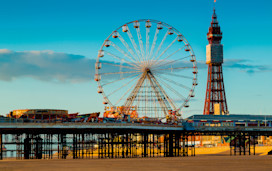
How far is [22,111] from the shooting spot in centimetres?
9031

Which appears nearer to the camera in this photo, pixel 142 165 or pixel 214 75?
pixel 142 165

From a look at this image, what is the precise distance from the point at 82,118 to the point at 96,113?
4.61 meters

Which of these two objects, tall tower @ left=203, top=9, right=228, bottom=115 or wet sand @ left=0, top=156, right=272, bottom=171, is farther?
tall tower @ left=203, top=9, right=228, bottom=115

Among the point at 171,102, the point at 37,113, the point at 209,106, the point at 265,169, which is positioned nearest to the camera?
the point at 265,169

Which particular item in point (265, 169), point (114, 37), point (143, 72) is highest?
point (114, 37)

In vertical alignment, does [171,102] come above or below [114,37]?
below

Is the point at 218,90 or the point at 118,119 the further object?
the point at 218,90

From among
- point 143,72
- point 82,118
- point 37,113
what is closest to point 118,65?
point 143,72

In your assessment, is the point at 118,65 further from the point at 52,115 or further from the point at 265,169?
the point at 265,169

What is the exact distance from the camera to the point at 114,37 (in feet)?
325

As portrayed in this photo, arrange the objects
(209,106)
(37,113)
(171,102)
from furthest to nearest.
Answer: (209,106), (171,102), (37,113)

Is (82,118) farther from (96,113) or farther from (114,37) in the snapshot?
(114,37)

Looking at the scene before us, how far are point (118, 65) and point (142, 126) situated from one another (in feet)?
41.4

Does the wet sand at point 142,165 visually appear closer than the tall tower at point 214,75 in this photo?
Yes
